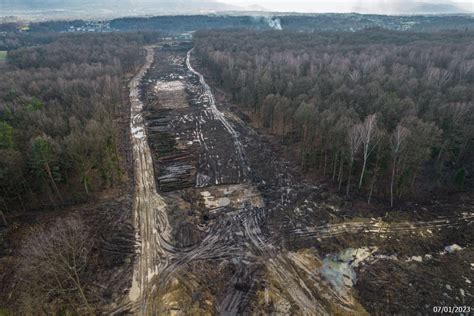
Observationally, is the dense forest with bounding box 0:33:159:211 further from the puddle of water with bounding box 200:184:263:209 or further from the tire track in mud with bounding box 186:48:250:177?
the tire track in mud with bounding box 186:48:250:177

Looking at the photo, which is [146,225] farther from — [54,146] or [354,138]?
[354,138]

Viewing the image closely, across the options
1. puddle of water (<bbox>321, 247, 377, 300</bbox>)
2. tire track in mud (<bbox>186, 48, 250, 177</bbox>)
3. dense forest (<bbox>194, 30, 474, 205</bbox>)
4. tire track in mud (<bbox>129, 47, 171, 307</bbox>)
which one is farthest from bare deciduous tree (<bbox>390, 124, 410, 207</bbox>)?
tire track in mud (<bbox>129, 47, 171, 307</bbox>)

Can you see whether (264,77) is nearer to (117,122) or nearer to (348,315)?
(117,122)

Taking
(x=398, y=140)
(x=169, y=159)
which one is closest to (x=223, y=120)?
(x=169, y=159)

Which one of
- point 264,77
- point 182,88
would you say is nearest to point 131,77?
point 182,88

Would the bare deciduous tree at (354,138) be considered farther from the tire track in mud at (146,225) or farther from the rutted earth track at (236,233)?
the tire track in mud at (146,225)
